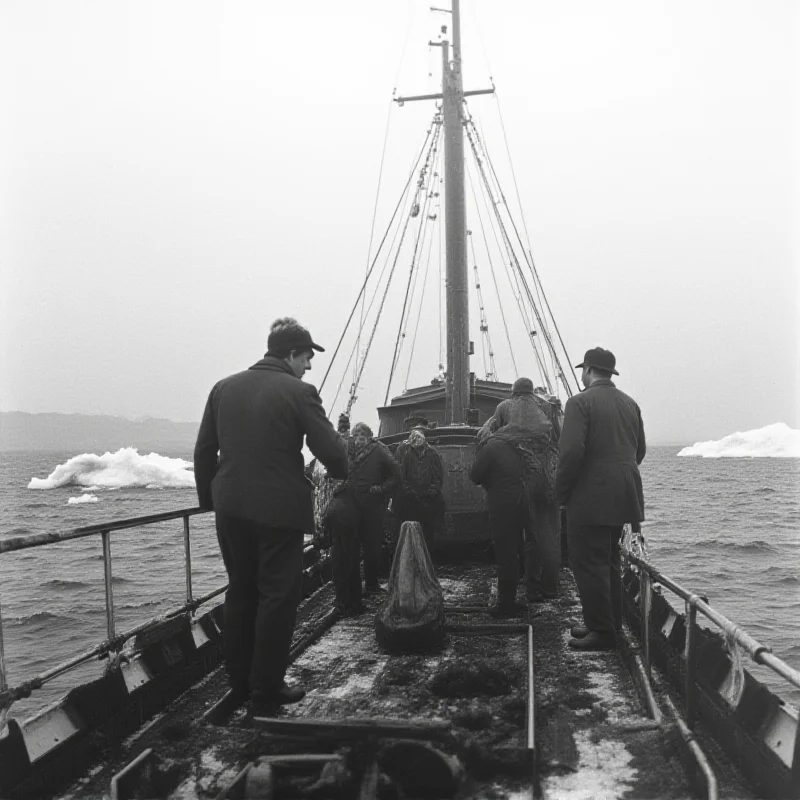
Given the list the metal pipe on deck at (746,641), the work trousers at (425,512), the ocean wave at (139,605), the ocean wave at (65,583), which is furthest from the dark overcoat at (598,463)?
the ocean wave at (65,583)

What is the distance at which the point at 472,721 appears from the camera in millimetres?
4297

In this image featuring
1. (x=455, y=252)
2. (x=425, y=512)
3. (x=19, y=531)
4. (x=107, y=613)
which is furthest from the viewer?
(x=19, y=531)

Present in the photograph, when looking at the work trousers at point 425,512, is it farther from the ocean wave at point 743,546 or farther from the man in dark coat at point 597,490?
the ocean wave at point 743,546

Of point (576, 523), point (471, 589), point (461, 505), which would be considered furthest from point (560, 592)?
point (576, 523)

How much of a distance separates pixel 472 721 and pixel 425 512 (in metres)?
4.12

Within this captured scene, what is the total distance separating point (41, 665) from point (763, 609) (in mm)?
15810

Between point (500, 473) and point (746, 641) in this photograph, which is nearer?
point (746, 641)

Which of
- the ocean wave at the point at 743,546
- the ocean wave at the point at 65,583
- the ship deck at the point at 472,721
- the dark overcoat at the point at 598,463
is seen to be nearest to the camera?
the ship deck at the point at 472,721

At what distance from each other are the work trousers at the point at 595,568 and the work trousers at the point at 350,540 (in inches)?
87.3

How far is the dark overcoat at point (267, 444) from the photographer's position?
438cm

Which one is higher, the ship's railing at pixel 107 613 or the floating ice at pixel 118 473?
the ship's railing at pixel 107 613

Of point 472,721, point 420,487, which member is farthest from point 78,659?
point 420,487

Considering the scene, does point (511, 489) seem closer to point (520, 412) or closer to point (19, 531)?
point (520, 412)

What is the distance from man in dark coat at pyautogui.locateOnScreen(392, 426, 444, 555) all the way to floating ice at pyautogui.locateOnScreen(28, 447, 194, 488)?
89.0 meters
